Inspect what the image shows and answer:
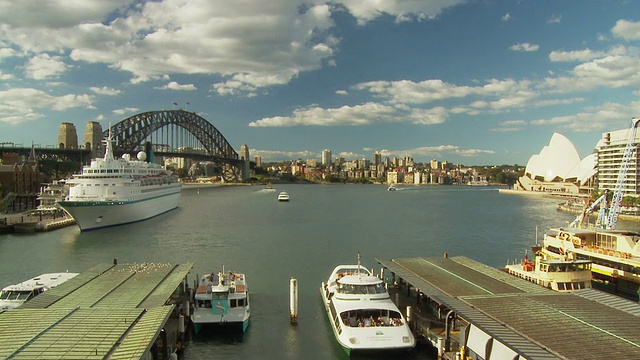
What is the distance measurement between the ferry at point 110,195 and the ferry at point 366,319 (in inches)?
1259

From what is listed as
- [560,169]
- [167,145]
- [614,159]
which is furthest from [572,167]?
[167,145]

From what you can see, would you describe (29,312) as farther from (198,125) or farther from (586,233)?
(198,125)

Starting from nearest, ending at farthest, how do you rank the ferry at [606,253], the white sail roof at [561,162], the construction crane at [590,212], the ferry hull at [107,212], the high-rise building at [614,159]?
the ferry at [606,253] < the construction crane at [590,212] < the ferry hull at [107,212] < the high-rise building at [614,159] < the white sail roof at [561,162]

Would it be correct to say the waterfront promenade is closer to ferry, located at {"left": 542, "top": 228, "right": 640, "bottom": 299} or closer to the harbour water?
the harbour water

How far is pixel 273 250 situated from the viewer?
3319cm

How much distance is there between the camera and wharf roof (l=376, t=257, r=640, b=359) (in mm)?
10000

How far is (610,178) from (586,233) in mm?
84783

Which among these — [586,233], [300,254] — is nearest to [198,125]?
[300,254]

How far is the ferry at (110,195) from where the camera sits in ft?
137

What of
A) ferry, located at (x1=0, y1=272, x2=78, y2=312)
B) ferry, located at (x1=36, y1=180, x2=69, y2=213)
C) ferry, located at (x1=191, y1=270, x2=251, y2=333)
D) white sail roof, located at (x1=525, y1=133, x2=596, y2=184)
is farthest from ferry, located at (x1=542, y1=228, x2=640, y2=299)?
white sail roof, located at (x1=525, y1=133, x2=596, y2=184)

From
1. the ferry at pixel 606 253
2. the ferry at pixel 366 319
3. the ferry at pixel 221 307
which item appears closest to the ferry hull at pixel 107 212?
the ferry at pixel 221 307

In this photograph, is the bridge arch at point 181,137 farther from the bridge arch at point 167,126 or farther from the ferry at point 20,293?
the ferry at point 20,293

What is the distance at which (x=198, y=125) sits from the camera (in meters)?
158

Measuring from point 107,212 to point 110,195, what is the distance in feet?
10.6
